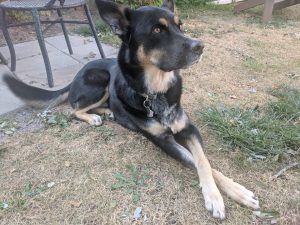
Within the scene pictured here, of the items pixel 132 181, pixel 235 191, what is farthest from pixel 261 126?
pixel 132 181

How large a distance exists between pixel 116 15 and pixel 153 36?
1.12 ft

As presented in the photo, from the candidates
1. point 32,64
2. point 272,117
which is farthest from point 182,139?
point 32,64

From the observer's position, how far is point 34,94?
3.55 m

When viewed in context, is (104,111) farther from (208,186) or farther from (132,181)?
(208,186)

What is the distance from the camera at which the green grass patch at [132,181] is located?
255cm

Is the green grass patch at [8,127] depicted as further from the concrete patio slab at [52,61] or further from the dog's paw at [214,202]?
the dog's paw at [214,202]

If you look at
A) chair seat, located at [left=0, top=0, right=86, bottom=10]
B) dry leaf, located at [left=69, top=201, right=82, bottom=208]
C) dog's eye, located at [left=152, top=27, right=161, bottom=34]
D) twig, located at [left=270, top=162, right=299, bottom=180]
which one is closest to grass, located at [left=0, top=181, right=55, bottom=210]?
dry leaf, located at [left=69, top=201, right=82, bottom=208]

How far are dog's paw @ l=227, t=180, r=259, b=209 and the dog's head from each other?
980 mm

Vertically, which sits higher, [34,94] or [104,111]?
[34,94]

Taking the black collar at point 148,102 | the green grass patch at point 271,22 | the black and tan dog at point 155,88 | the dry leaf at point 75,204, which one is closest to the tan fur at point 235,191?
the black and tan dog at point 155,88

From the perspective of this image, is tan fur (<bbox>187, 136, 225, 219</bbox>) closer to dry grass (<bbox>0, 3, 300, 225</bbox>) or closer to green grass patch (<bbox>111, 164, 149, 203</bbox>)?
dry grass (<bbox>0, 3, 300, 225</bbox>)

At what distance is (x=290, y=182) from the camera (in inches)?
105

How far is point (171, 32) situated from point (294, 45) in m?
4.14

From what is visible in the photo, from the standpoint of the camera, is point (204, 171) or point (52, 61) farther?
point (52, 61)
